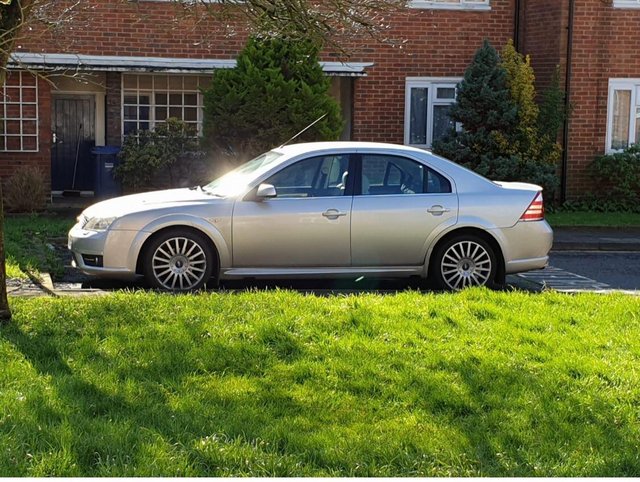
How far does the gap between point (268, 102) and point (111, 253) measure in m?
6.65

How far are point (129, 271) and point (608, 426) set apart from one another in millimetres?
5463

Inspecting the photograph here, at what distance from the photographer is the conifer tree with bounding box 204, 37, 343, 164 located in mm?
15531

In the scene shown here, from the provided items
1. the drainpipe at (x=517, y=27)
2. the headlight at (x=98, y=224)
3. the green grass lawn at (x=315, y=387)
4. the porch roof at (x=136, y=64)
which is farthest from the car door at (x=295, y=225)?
the drainpipe at (x=517, y=27)

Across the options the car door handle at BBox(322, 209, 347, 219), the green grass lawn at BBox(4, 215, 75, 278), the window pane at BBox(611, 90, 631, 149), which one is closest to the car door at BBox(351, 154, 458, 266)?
the car door handle at BBox(322, 209, 347, 219)

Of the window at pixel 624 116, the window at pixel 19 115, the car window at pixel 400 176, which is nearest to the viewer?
the car window at pixel 400 176

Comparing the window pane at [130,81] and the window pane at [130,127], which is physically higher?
the window pane at [130,81]

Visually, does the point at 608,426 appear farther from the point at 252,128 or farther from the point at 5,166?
the point at 5,166

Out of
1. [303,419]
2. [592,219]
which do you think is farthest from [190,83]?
[303,419]

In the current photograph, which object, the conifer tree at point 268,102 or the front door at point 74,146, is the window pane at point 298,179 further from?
the front door at point 74,146

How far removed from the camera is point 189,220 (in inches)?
368

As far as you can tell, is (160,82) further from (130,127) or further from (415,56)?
(415,56)

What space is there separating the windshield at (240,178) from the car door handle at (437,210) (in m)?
1.68

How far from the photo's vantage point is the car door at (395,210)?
9641mm

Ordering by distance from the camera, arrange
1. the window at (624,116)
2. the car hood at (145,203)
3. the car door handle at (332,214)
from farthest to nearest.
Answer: the window at (624,116) < the car door handle at (332,214) < the car hood at (145,203)
